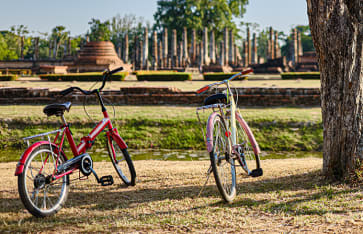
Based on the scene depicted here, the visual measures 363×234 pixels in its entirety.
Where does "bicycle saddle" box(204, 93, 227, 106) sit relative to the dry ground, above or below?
above

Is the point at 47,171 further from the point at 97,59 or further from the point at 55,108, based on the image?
the point at 97,59

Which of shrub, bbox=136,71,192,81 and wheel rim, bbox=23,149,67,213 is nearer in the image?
wheel rim, bbox=23,149,67,213

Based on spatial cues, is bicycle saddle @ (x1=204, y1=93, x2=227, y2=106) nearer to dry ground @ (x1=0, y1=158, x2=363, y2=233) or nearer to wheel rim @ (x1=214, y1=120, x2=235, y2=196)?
wheel rim @ (x1=214, y1=120, x2=235, y2=196)

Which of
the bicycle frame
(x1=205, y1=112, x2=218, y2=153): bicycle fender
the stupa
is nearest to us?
the bicycle frame

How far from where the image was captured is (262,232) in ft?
9.48

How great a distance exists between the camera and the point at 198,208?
3.44 m

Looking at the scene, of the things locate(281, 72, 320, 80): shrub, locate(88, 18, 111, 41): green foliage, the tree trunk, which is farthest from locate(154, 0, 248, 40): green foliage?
the tree trunk

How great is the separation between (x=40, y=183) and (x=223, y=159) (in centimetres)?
157

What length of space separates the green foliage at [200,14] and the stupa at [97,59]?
1824 centimetres

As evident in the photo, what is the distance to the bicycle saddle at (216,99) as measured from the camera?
386 cm

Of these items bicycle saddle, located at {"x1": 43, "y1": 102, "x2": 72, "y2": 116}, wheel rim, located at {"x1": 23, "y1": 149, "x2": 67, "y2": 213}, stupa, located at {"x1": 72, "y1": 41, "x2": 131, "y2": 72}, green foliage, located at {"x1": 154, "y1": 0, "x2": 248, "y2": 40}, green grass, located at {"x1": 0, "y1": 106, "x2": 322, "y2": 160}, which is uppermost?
green foliage, located at {"x1": 154, "y1": 0, "x2": 248, "y2": 40}

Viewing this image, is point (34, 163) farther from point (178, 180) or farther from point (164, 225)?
point (178, 180)

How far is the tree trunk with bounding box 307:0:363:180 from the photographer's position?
3.95 m

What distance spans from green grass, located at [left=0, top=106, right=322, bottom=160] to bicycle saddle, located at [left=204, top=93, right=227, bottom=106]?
459cm
